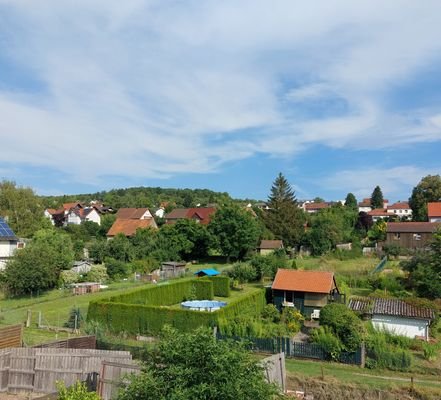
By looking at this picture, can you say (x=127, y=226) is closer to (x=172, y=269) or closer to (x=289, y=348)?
(x=172, y=269)

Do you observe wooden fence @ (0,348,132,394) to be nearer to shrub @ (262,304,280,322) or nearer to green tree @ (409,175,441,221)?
shrub @ (262,304,280,322)

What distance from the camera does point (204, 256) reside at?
5112cm

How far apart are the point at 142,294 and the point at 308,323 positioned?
10160 mm

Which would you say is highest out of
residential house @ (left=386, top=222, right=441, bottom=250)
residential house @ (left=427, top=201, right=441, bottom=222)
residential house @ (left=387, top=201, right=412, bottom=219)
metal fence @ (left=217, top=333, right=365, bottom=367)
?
residential house @ (left=387, top=201, right=412, bottom=219)

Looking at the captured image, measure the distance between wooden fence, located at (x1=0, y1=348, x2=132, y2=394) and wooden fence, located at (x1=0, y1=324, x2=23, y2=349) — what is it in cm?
250

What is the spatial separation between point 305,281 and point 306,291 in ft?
3.12

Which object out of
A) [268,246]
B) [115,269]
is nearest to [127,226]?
[268,246]

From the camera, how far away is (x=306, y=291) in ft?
86.7

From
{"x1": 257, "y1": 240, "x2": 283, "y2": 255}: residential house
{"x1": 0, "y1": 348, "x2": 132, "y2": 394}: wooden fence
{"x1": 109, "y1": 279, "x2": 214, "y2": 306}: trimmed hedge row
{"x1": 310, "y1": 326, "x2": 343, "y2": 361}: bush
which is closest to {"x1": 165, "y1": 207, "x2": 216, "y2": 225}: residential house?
{"x1": 257, "y1": 240, "x2": 283, "y2": 255}: residential house

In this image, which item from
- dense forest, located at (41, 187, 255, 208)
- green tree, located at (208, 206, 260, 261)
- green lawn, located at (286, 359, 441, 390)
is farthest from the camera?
dense forest, located at (41, 187, 255, 208)

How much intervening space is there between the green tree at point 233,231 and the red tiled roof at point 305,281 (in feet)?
59.3

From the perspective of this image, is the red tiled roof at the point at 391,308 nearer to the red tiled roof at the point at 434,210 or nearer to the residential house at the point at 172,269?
the residential house at the point at 172,269

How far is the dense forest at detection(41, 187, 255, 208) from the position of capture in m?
122

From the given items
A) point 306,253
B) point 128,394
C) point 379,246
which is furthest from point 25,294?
point 379,246
